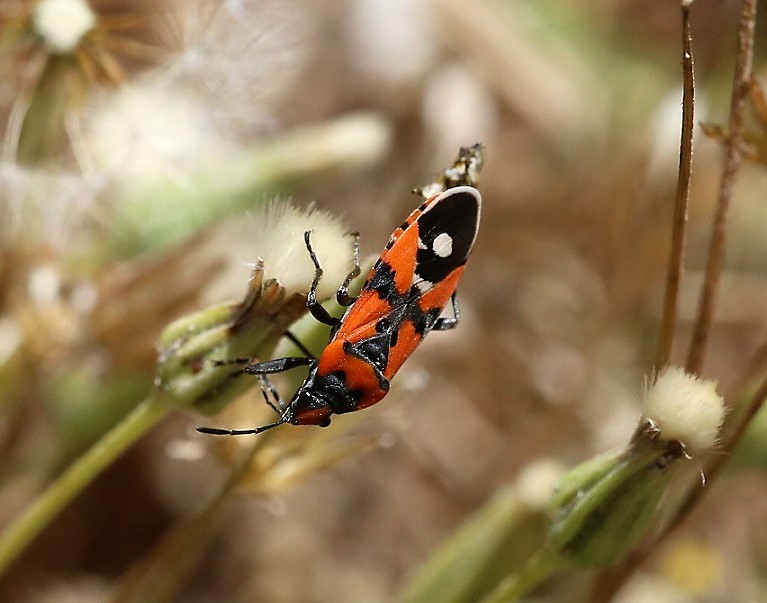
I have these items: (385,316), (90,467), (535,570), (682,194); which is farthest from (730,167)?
Result: (90,467)

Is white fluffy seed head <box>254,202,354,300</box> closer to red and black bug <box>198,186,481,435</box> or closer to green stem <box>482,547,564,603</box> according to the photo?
red and black bug <box>198,186,481,435</box>

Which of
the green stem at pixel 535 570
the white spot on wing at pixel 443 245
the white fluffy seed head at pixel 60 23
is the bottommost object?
the green stem at pixel 535 570

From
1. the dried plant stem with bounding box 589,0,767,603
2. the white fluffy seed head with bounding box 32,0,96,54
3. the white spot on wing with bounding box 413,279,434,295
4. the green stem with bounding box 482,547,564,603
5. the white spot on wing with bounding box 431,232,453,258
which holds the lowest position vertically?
the green stem with bounding box 482,547,564,603

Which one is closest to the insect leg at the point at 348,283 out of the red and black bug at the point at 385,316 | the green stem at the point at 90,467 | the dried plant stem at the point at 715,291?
the red and black bug at the point at 385,316

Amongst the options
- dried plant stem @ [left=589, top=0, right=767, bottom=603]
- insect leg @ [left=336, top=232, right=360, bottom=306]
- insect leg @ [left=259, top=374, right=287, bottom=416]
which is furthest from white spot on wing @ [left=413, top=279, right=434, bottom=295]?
dried plant stem @ [left=589, top=0, right=767, bottom=603]

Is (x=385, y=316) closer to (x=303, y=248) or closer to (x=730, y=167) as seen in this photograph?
(x=303, y=248)

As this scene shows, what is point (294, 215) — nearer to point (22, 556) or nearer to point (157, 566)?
point (157, 566)

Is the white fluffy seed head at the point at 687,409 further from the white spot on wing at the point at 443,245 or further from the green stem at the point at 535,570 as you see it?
the white spot on wing at the point at 443,245
